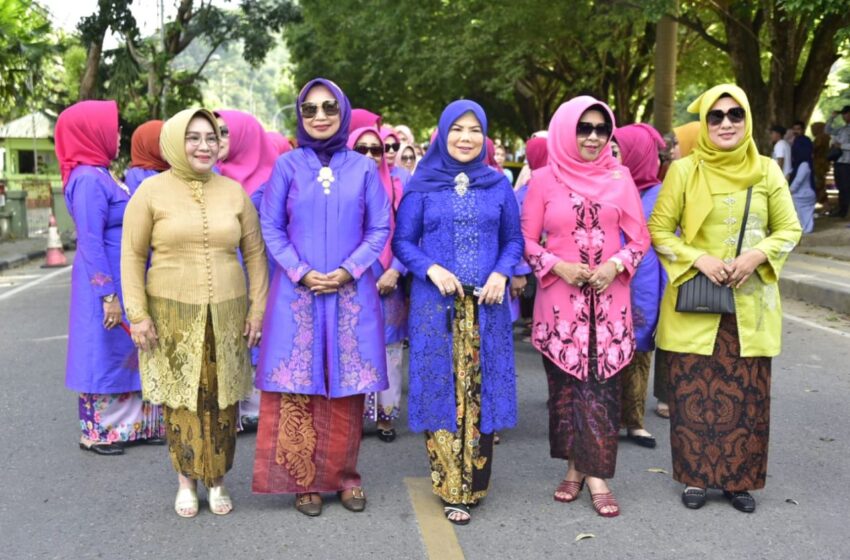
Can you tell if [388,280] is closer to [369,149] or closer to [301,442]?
[369,149]

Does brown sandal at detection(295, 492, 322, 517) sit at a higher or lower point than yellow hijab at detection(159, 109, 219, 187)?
lower

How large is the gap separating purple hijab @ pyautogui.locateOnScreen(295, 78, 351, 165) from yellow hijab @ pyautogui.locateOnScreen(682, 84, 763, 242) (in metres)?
1.52

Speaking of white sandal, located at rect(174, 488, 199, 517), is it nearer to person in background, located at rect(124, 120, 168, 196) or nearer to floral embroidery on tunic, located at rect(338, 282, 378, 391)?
floral embroidery on tunic, located at rect(338, 282, 378, 391)

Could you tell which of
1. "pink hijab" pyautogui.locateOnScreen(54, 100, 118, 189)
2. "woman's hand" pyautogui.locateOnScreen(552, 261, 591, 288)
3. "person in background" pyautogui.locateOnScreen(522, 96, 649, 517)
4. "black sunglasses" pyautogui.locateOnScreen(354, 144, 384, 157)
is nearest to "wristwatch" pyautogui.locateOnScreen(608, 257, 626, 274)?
"person in background" pyautogui.locateOnScreen(522, 96, 649, 517)

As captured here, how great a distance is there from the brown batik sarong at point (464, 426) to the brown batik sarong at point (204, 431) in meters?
0.97

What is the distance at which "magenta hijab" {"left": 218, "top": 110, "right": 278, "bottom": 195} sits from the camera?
5.25 meters

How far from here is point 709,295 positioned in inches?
160

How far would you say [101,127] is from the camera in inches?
199

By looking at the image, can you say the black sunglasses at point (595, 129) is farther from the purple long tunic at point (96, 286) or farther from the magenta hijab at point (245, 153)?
the purple long tunic at point (96, 286)

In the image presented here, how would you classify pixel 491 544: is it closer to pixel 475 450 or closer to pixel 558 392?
pixel 475 450

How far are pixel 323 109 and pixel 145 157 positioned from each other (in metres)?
1.73

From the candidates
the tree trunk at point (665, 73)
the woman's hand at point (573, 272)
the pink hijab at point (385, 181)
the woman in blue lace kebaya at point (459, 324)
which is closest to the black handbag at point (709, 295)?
the woman's hand at point (573, 272)

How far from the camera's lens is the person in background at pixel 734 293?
404cm

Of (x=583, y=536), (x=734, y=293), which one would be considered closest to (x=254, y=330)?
(x=583, y=536)
